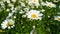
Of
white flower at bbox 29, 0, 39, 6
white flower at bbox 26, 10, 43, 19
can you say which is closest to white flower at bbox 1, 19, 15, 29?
white flower at bbox 26, 10, 43, 19

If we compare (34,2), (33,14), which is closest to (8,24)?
(33,14)

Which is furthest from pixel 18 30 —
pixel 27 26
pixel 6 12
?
pixel 6 12

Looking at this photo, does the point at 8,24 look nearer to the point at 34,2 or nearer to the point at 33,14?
the point at 33,14

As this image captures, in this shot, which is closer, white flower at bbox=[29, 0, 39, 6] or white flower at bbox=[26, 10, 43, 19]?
white flower at bbox=[26, 10, 43, 19]

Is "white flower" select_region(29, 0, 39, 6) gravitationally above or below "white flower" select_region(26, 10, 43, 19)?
above

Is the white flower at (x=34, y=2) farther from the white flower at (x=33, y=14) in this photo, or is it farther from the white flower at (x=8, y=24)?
the white flower at (x=8, y=24)

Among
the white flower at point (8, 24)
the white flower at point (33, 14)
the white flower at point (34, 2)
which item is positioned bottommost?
the white flower at point (8, 24)

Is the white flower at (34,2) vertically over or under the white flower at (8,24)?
over

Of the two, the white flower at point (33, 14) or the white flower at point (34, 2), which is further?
the white flower at point (34, 2)

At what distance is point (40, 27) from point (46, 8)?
0.29 meters

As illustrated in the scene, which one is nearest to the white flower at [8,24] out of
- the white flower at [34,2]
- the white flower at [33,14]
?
the white flower at [33,14]

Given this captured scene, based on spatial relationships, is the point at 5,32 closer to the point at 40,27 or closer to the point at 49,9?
the point at 40,27

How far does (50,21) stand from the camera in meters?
1.97

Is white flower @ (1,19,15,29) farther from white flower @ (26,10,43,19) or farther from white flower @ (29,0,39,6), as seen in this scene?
white flower @ (29,0,39,6)
